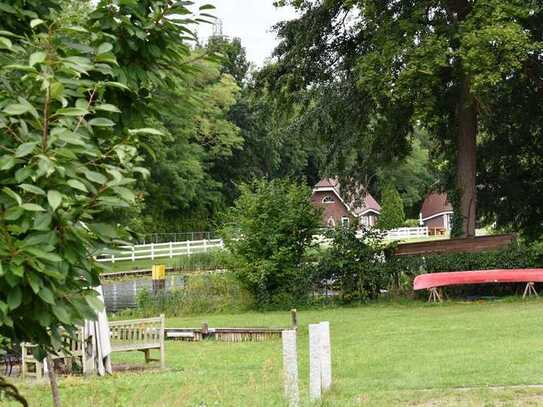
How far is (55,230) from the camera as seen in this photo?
7.89 feet

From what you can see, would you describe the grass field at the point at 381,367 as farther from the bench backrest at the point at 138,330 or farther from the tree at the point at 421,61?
the tree at the point at 421,61

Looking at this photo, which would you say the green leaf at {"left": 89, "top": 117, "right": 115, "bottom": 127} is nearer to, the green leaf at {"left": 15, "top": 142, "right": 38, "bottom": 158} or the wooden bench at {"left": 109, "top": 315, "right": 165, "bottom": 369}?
the green leaf at {"left": 15, "top": 142, "right": 38, "bottom": 158}

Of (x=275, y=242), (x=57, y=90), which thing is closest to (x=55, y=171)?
(x=57, y=90)

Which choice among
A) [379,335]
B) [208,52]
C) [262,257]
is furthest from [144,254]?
[208,52]

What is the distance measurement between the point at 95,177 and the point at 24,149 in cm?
23

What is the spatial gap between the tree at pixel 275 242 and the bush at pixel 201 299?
2.47 ft

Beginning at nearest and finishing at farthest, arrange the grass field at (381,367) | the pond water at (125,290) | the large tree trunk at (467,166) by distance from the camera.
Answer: the grass field at (381,367)
the large tree trunk at (467,166)
the pond water at (125,290)

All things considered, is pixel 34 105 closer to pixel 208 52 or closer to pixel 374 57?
pixel 208 52

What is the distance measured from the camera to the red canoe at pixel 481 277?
64.8ft

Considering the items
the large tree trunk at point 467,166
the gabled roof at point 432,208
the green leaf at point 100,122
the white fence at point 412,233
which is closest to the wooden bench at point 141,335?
the green leaf at point 100,122

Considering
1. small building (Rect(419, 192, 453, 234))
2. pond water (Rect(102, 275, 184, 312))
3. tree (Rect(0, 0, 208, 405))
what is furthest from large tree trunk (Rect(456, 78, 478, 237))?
small building (Rect(419, 192, 453, 234))

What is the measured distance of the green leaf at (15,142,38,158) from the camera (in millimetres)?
2275

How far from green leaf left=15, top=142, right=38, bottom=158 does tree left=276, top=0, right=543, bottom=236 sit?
1683 cm

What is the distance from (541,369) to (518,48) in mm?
10389
